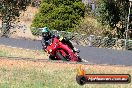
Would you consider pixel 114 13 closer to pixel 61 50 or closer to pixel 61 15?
pixel 61 15

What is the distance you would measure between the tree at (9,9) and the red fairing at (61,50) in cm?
1503

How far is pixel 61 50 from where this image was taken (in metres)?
19.5

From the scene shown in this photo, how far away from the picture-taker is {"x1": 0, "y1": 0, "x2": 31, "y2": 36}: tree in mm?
33656

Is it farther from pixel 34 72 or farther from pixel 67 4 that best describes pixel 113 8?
pixel 34 72

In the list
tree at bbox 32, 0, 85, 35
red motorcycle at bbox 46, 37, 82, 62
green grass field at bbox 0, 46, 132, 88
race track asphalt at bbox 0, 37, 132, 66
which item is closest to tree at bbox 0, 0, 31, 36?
tree at bbox 32, 0, 85, 35

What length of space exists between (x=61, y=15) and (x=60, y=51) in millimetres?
16145

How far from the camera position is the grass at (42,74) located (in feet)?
37.8

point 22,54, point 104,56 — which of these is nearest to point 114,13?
point 104,56

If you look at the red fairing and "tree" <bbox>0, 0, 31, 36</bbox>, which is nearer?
the red fairing

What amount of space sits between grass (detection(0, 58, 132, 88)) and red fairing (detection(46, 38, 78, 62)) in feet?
10.3

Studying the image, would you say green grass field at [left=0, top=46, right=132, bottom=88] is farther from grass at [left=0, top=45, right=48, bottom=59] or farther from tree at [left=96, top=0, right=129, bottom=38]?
tree at [left=96, top=0, right=129, bottom=38]

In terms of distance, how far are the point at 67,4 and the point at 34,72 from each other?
22.4 metres

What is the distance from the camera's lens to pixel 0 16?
34844 millimetres

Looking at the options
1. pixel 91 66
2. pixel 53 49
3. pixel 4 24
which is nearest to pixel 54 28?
pixel 4 24
